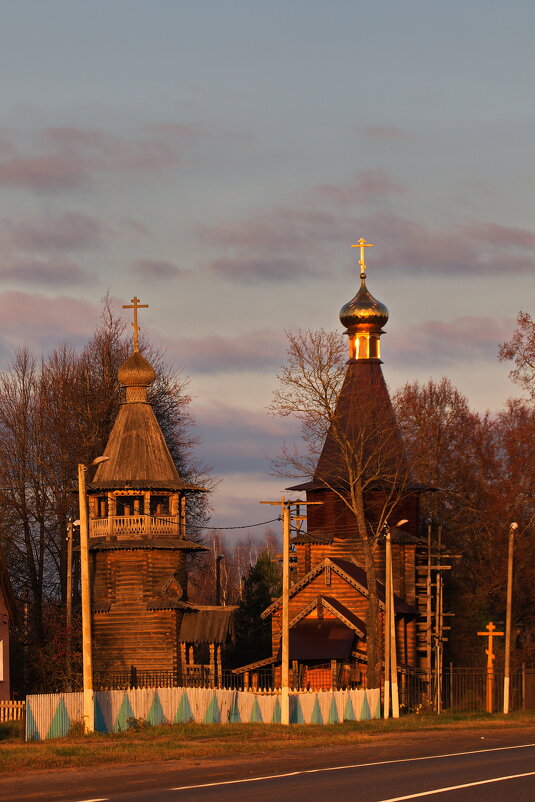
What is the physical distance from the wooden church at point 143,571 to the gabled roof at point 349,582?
11.2ft

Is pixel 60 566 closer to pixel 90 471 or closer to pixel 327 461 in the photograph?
pixel 90 471

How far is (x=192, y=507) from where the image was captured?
69.6 metres

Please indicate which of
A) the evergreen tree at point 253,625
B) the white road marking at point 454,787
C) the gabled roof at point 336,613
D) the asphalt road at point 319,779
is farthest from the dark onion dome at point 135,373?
the white road marking at point 454,787

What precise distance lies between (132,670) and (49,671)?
3188 mm

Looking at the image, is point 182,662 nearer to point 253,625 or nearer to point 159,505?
point 159,505

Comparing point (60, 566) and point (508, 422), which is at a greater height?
point (508, 422)

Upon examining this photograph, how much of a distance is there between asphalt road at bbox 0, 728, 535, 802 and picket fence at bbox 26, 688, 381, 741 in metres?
6.70

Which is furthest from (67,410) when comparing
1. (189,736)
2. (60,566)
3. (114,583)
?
(189,736)

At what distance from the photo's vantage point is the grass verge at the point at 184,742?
28.2 m

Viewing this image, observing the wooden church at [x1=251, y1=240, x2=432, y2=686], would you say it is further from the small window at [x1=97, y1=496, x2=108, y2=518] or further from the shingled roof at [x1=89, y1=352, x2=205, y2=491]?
the small window at [x1=97, y1=496, x2=108, y2=518]

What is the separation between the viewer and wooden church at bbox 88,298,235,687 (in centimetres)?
5522

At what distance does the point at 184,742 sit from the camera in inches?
1293

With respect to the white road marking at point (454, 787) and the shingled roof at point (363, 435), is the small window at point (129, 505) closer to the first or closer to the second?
the shingled roof at point (363, 435)

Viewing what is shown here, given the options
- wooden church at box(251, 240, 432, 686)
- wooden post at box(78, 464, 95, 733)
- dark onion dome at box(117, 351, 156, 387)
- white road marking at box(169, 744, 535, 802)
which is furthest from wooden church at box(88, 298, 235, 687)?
white road marking at box(169, 744, 535, 802)
